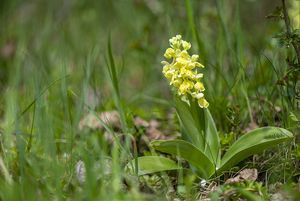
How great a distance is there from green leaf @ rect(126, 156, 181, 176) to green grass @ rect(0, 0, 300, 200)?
0.15ft

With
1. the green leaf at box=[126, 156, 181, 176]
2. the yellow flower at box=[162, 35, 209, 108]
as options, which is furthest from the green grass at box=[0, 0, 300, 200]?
the yellow flower at box=[162, 35, 209, 108]

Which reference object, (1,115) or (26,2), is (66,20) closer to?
→ (26,2)

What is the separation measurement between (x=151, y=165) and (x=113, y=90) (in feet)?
1.69

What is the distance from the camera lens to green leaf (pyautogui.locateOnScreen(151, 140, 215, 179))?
82.7 inches

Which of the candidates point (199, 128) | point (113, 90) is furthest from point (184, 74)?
point (113, 90)

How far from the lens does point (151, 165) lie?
7.20 ft

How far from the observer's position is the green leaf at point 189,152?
6.89ft

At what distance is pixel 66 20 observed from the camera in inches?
211

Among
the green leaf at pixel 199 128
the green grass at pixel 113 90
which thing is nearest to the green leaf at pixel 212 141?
the green leaf at pixel 199 128

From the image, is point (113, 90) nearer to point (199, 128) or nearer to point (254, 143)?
point (199, 128)

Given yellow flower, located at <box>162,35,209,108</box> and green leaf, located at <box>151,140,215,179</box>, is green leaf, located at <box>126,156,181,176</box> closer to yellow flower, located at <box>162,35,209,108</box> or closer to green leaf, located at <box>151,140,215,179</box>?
green leaf, located at <box>151,140,215,179</box>

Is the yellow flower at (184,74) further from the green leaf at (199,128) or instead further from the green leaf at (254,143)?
the green leaf at (254,143)

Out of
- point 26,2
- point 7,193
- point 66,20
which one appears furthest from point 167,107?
point 26,2

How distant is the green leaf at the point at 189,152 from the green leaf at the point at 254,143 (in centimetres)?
6
